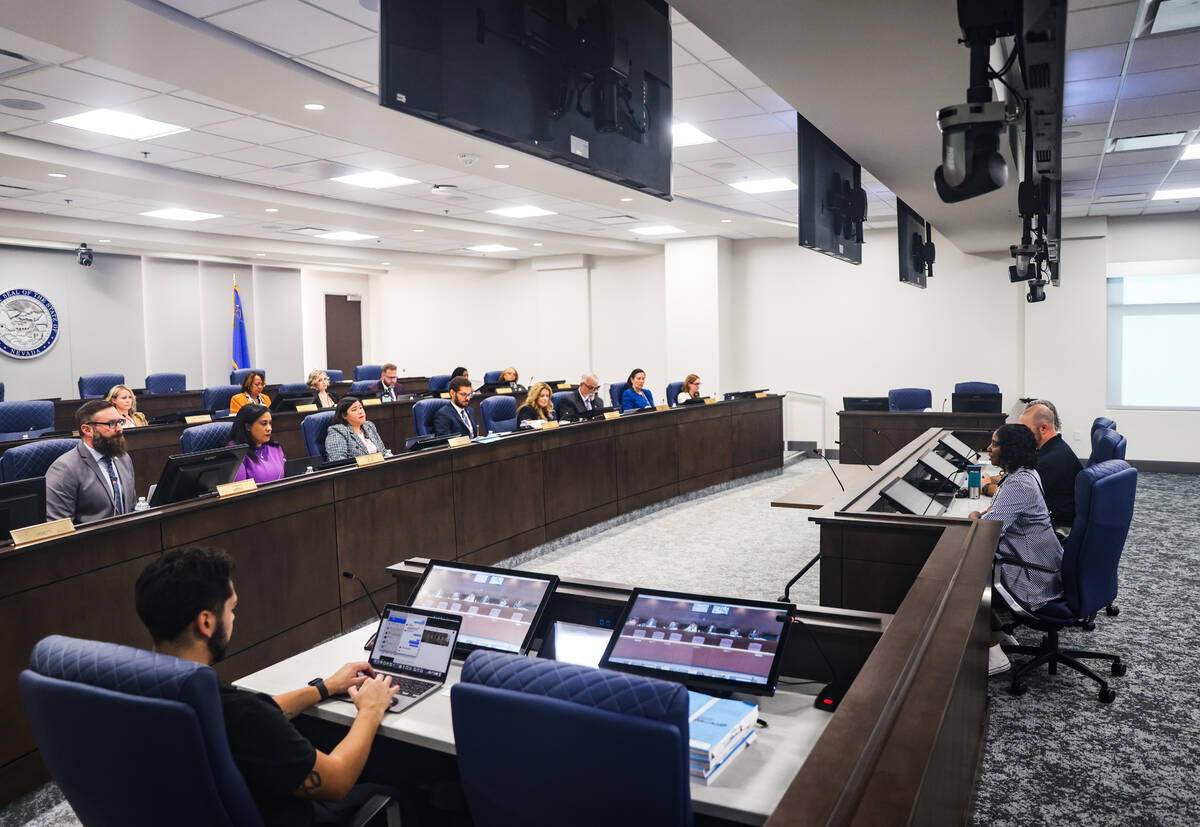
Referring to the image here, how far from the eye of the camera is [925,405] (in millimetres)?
9609

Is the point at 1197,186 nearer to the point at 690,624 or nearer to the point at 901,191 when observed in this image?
the point at 901,191

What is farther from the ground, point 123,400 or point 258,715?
point 123,400

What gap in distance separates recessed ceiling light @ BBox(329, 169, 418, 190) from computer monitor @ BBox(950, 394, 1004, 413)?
251 inches

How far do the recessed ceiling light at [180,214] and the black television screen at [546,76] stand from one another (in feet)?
25.9

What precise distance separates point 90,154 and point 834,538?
6.78 metres

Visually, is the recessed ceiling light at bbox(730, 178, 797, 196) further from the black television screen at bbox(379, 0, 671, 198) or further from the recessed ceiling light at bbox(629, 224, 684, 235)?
the black television screen at bbox(379, 0, 671, 198)

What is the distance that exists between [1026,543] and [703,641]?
2495mm

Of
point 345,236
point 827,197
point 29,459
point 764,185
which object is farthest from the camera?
point 345,236

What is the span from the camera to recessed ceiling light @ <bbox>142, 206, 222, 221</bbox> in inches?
368

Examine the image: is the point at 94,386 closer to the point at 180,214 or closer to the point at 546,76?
the point at 180,214

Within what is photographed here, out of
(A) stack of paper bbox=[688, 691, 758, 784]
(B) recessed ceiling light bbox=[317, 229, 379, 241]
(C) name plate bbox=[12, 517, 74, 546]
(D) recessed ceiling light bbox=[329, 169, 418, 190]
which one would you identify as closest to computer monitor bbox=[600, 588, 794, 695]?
(A) stack of paper bbox=[688, 691, 758, 784]

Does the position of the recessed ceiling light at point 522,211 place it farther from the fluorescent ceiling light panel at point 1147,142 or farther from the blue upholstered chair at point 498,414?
the fluorescent ceiling light panel at point 1147,142

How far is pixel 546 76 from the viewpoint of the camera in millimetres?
2510

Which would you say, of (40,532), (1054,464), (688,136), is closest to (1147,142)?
(1054,464)
